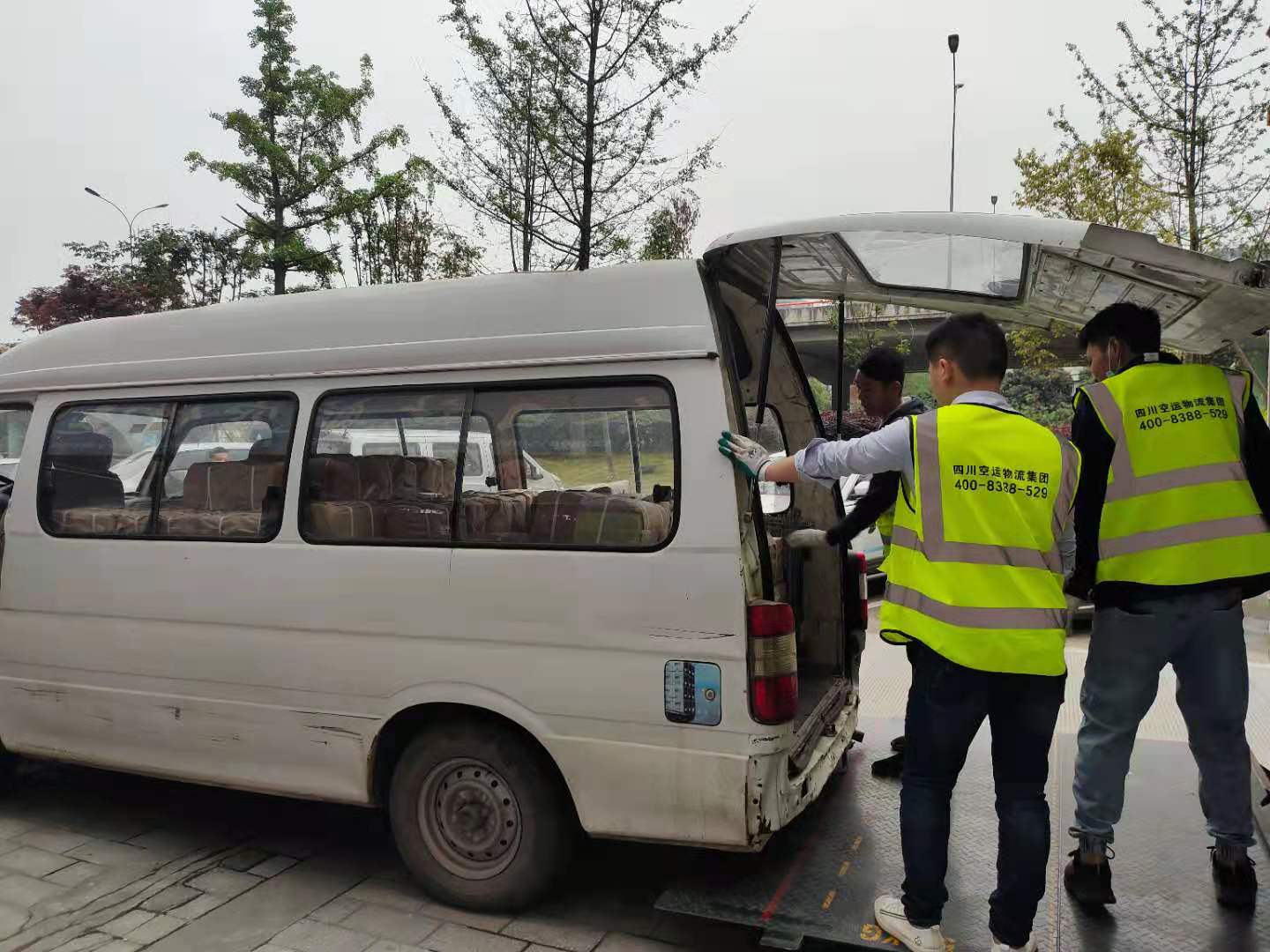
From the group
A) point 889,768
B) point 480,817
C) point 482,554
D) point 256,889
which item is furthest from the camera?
point 889,768

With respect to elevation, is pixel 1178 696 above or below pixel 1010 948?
above

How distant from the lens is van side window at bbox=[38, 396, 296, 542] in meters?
3.88

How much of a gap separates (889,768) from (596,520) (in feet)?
7.06

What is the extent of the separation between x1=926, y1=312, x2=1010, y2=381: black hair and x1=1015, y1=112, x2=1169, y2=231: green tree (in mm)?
13828

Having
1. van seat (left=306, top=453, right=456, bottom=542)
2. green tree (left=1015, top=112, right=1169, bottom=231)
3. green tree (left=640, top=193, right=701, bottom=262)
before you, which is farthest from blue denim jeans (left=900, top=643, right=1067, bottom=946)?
green tree (left=1015, top=112, right=1169, bottom=231)

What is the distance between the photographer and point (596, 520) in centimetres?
331

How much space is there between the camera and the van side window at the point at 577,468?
3.26 metres

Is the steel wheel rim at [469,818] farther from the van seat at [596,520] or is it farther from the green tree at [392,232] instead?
the green tree at [392,232]

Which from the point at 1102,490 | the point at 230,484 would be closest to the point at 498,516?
the point at 230,484

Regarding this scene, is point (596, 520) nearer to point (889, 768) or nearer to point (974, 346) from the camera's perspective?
point (974, 346)

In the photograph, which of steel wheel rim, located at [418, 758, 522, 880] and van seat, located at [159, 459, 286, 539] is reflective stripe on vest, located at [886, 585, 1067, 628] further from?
van seat, located at [159, 459, 286, 539]

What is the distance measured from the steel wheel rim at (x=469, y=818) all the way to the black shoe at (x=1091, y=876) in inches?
76.7

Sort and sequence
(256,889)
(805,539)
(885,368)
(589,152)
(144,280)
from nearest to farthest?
(256,889), (805,539), (885,368), (589,152), (144,280)

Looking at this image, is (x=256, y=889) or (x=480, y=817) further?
(x=256, y=889)
